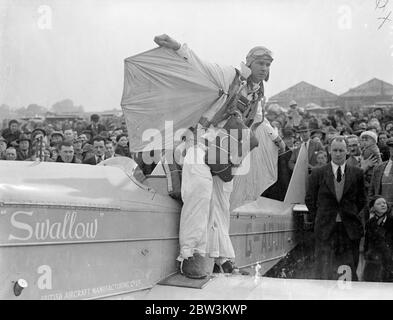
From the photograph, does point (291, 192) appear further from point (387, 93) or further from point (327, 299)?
point (327, 299)

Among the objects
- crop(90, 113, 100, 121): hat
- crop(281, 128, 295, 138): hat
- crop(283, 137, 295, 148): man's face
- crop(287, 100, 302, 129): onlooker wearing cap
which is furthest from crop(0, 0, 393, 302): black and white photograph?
crop(287, 100, 302, 129): onlooker wearing cap

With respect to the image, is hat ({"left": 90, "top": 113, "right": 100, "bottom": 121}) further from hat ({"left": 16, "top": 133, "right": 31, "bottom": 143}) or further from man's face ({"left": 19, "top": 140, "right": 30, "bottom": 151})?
man's face ({"left": 19, "top": 140, "right": 30, "bottom": 151})

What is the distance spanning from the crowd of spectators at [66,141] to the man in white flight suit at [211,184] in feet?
3.17

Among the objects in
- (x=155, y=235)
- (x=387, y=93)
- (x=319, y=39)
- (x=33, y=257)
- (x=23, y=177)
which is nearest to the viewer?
(x=33, y=257)

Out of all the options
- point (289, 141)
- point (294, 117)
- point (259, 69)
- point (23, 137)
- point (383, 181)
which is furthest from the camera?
point (294, 117)

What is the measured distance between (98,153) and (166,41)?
47.7 inches

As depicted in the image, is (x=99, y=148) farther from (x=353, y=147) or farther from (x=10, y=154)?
(x=353, y=147)

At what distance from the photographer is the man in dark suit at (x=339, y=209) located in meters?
4.89

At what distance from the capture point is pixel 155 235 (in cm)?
329

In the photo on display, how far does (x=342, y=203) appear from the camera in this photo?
16.1 ft

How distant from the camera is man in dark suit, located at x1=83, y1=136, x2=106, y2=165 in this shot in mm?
4266

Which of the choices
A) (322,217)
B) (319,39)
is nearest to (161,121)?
(319,39)

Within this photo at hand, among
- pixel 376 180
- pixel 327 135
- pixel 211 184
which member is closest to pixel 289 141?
pixel 327 135

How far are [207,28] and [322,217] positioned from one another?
2308 millimetres
